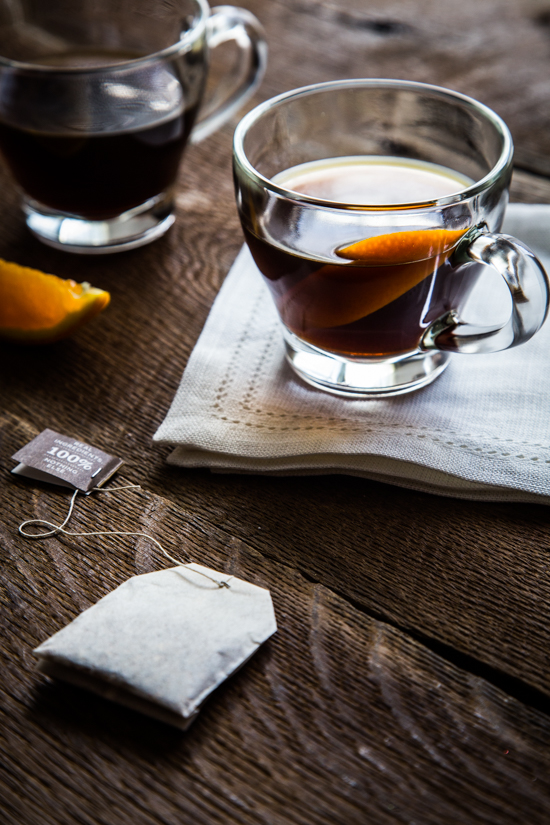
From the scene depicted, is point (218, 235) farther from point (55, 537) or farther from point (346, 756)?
point (346, 756)

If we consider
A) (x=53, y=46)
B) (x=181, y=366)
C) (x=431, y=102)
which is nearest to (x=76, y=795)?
(x=181, y=366)

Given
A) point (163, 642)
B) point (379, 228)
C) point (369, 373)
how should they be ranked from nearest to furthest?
point (163, 642)
point (379, 228)
point (369, 373)

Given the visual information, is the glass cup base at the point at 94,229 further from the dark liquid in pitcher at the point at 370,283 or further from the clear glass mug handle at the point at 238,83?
the dark liquid in pitcher at the point at 370,283

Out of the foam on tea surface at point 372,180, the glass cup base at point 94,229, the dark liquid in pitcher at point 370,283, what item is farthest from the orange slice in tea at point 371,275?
the glass cup base at point 94,229

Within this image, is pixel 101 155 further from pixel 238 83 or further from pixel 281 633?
pixel 281 633

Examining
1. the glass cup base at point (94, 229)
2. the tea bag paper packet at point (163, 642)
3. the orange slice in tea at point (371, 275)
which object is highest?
the orange slice in tea at point (371, 275)

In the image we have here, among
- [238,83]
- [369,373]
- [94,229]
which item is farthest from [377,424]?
[238,83]
